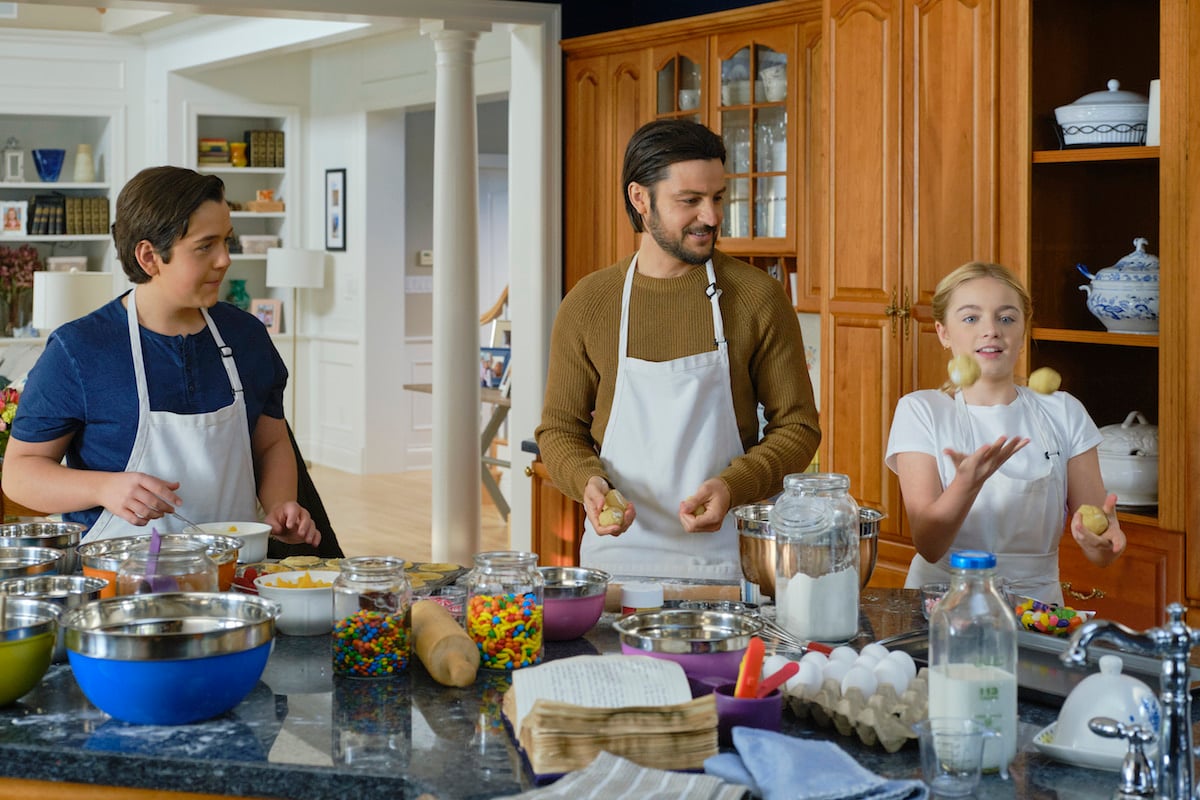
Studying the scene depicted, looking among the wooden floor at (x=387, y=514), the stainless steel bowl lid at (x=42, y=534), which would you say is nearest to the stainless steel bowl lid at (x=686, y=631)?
the stainless steel bowl lid at (x=42, y=534)

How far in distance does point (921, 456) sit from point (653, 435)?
22.3 inches

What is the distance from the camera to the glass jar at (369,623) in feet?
6.18

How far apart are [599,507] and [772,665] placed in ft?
2.94

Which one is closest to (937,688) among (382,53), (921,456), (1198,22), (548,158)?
(921,456)

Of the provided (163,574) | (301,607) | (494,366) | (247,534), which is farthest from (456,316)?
(163,574)

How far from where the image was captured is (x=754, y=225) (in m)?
5.07

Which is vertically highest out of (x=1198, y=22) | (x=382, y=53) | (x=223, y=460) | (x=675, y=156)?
(x=382, y=53)

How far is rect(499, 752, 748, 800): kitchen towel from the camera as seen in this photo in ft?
4.68

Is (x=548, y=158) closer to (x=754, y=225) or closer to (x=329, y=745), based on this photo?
(x=754, y=225)

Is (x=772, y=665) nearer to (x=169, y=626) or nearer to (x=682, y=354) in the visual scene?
(x=169, y=626)

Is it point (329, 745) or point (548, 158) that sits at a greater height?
point (548, 158)

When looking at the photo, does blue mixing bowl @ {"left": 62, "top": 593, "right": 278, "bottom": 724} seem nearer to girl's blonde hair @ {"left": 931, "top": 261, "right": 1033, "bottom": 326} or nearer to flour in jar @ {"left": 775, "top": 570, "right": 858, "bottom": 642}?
flour in jar @ {"left": 775, "top": 570, "right": 858, "bottom": 642}

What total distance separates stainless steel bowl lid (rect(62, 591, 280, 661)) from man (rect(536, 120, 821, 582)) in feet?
3.28

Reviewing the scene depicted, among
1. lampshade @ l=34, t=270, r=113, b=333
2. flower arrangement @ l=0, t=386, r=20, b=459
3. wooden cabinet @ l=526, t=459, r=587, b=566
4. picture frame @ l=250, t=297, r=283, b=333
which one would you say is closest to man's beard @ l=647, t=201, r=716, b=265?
flower arrangement @ l=0, t=386, r=20, b=459
